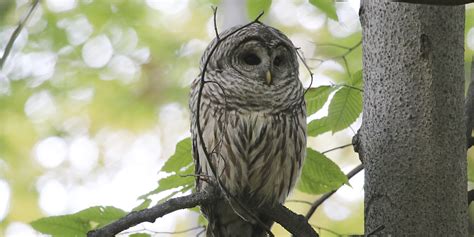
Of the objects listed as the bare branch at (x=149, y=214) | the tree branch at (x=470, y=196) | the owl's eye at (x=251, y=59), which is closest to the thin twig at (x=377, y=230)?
the tree branch at (x=470, y=196)

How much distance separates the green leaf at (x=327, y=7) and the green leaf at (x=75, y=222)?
1216mm

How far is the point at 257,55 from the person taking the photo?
137 inches

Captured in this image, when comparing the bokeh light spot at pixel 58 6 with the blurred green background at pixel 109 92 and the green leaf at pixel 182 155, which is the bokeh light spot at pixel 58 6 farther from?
the green leaf at pixel 182 155

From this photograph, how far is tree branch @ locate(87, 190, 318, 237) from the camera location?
2.22m

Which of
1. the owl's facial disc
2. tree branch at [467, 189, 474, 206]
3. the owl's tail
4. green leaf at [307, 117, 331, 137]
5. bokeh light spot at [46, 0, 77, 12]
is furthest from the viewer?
bokeh light spot at [46, 0, 77, 12]

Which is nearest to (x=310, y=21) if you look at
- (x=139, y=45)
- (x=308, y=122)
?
(x=139, y=45)

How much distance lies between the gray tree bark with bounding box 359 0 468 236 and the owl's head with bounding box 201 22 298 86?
899 millimetres

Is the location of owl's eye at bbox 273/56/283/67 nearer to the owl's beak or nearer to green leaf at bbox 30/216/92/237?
the owl's beak

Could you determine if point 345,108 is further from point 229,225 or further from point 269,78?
point 229,225

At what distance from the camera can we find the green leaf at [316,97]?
3.05 metres

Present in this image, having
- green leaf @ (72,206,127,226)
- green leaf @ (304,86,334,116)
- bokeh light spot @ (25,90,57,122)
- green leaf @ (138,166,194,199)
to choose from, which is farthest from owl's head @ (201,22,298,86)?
bokeh light spot @ (25,90,57,122)

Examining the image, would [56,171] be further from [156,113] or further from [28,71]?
[28,71]

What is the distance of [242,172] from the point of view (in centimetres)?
323

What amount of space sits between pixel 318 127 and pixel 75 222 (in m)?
1.10
